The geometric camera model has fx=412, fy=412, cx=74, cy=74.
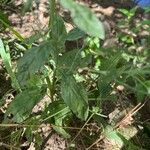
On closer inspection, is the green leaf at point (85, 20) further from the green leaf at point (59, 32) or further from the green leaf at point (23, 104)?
the green leaf at point (23, 104)

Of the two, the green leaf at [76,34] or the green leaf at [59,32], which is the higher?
the green leaf at [59,32]

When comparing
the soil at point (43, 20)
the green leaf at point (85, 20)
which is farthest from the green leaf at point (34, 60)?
the green leaf at point (85, 20)

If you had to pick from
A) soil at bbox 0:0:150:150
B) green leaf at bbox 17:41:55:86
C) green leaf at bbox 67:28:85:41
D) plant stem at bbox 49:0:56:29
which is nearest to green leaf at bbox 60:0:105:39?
plant stem at bbox 49:0:56:29

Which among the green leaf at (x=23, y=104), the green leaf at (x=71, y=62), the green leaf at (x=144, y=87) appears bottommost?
the green leaf at (x=23, y=104)

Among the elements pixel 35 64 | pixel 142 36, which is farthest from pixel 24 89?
pixel 142 36

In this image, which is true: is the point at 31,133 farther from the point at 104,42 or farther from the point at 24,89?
the point at 104,42

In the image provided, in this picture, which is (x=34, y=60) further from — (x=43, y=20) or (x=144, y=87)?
(x=43, y=20)

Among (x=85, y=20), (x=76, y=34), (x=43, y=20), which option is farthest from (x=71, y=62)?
(x=43, y=20)
